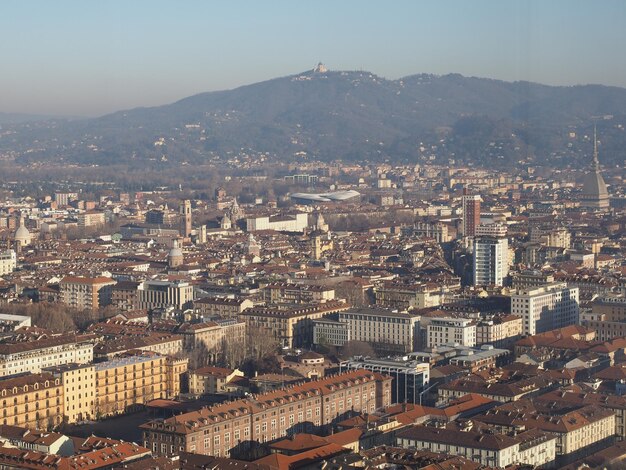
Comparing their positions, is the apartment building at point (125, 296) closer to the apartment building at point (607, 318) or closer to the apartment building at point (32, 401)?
the apartment building at point (607, 318)

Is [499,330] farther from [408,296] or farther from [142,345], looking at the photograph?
[142,345]

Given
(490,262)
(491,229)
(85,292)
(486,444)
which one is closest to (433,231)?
(491,229)

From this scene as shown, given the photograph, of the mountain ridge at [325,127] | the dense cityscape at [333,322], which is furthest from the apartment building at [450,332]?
the mountain ridge at [325,127]

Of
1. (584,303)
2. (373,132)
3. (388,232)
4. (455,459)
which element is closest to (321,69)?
(373,132)

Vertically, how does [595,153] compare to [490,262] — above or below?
above

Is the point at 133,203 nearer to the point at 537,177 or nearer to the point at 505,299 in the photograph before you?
the point at 537,177
